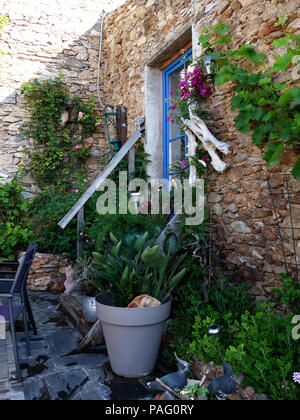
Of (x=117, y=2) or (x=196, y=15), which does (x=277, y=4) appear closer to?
(x=196, y=15)

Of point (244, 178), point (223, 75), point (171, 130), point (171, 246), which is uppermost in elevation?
point (171, 130)

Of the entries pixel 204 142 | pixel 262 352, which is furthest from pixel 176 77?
pixel 262 352

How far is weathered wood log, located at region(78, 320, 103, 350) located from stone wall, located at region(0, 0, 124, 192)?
3.38 metres

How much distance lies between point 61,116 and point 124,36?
1.61 m

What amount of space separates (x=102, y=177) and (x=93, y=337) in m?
2.08

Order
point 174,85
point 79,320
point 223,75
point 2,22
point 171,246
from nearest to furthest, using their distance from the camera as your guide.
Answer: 1. point 223,75
2. point 171,246
3. point 79,320
4. point 174,85
5. point 2,22

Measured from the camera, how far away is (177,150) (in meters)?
4.18

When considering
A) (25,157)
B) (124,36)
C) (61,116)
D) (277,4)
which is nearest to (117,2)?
(124,36)

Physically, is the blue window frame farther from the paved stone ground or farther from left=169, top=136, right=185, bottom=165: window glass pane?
the paved stone ground

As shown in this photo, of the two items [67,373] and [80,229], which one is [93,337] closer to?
[67,373]

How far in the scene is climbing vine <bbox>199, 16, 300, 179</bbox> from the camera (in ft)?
6.64

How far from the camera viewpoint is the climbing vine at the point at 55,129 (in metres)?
5.38

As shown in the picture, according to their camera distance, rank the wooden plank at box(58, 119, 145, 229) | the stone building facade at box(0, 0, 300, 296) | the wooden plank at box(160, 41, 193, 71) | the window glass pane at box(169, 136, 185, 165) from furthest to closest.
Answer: the window glass pane at box(169, 136, 185, 165), the wooden plank at box(58, 119, 145, 229), the wooden plank at box(160, 41, 193, 71), the stone building facade at box(0, 0, 300, 296)

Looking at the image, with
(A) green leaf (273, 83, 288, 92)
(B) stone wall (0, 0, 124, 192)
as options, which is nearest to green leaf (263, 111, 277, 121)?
(A) green leaf (273, 83, 288, 92)
